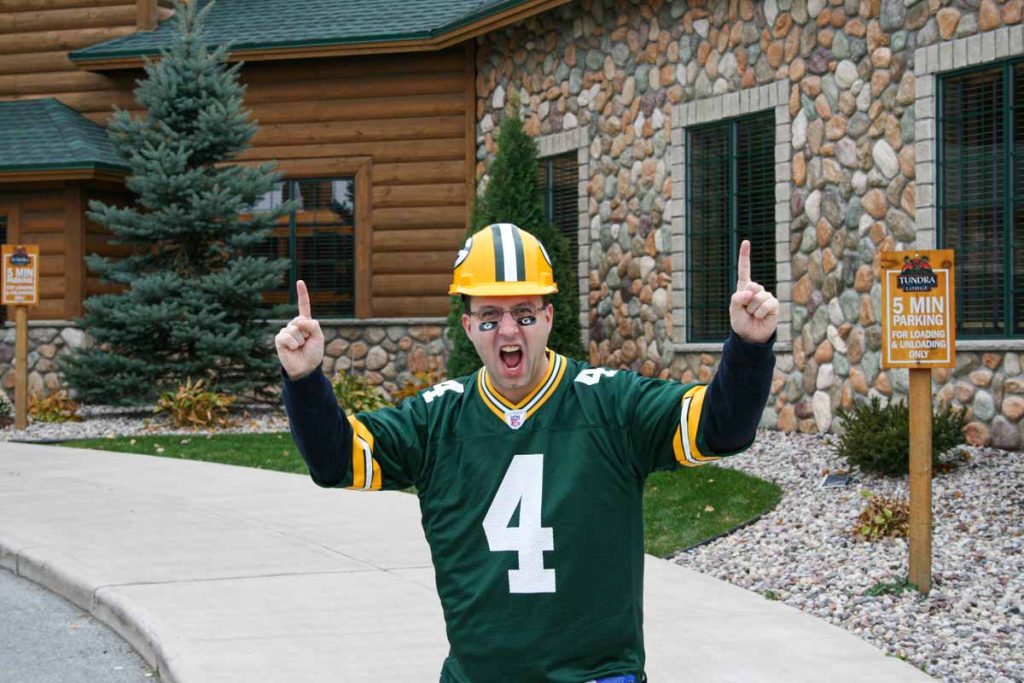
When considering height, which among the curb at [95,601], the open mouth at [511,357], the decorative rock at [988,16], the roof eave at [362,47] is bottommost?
the curb at [95,601]

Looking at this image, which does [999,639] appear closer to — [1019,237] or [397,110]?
[1019,237]

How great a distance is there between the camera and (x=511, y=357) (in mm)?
3238

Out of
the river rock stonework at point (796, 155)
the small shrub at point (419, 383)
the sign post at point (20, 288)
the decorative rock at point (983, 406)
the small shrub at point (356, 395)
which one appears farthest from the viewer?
the small shrub at point (419, 383)

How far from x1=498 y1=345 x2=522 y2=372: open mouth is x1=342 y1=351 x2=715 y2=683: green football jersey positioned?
0.29ft

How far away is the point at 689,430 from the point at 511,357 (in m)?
0.46

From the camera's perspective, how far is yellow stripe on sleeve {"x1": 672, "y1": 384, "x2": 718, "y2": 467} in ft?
10.4

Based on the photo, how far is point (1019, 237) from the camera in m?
11.0

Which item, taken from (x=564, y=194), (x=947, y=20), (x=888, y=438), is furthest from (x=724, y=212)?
(x=888, y=438)

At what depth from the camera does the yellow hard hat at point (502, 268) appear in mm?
3236

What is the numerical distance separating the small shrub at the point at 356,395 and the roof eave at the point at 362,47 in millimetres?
4656

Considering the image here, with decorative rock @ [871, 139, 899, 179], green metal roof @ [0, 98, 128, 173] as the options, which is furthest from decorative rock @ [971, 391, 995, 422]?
green metal roof @ [0, 98, 128, 173]

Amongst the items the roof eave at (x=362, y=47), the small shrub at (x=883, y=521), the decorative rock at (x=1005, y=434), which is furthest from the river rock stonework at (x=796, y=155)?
the small shrub at (x=883, y=521)

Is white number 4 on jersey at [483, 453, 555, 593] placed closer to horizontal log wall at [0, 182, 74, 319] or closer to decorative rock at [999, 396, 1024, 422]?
decorative rock at [999, 396, 1024, 422]

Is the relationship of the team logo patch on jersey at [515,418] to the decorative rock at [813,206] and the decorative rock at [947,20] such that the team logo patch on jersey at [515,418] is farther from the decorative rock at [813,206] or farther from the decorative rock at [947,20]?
the decorative rock at [813,206]
